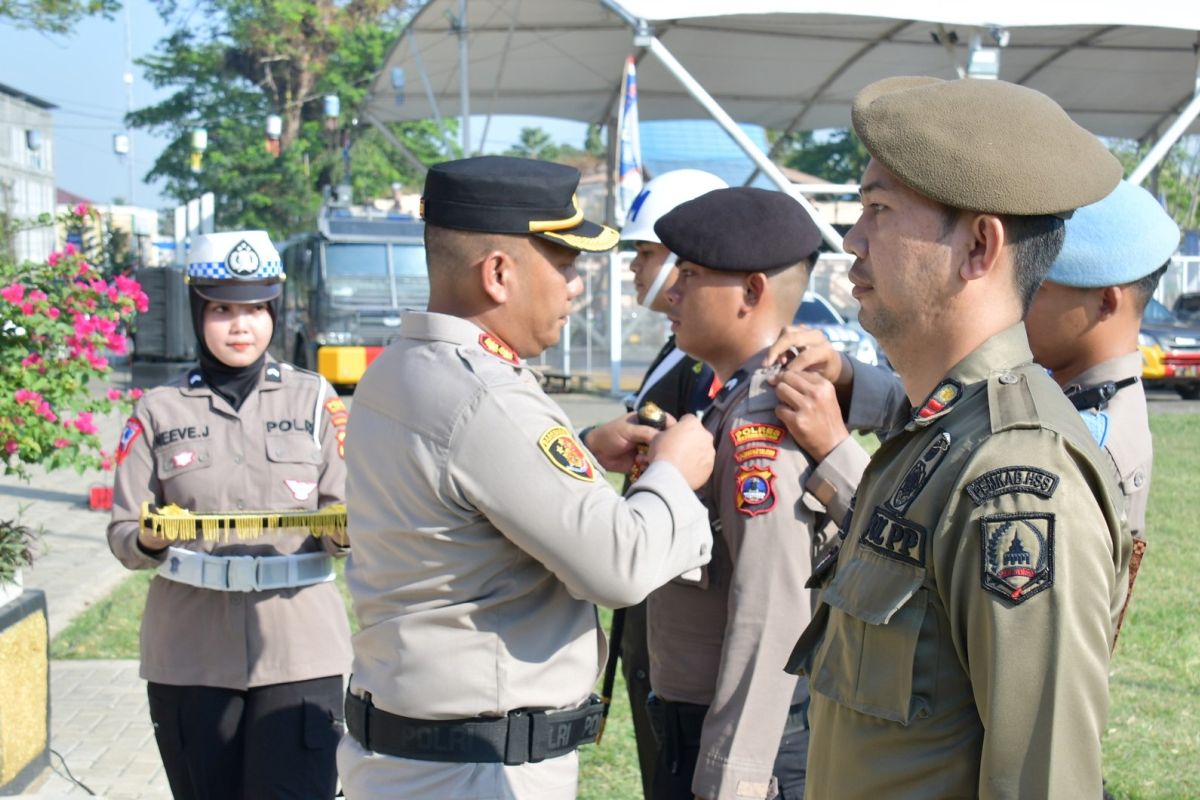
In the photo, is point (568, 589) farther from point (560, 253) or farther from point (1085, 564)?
point (1085, 564)

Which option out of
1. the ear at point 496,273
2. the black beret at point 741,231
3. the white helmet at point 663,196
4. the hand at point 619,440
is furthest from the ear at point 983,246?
the white helmet at point 663,196

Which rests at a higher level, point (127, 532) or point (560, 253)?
point (560, 253)

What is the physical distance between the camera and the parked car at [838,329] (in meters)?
18.3

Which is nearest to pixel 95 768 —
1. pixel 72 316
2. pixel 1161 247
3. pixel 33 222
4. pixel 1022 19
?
pixel 72 316

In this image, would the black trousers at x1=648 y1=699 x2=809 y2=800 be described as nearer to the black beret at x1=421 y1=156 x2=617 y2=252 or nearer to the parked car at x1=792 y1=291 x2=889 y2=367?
the black beret at x1=421 y1=156 x2=617 y2=252

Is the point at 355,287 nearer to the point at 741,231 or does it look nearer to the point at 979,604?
the point at 741,231

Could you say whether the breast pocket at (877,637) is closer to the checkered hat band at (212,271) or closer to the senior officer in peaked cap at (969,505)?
the senior officer in peaked cap at (969,505)

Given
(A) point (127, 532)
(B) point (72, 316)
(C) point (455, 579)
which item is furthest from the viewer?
(B) point (72, 316)

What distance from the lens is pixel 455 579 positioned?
90.0 inches

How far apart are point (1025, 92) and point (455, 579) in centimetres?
127

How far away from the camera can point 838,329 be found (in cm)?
1889

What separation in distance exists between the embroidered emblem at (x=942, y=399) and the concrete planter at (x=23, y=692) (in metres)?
4.18

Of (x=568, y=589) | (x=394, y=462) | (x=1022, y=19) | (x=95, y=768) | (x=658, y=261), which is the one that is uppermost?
(x=1022, y=19)

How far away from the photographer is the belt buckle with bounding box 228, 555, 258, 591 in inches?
137
